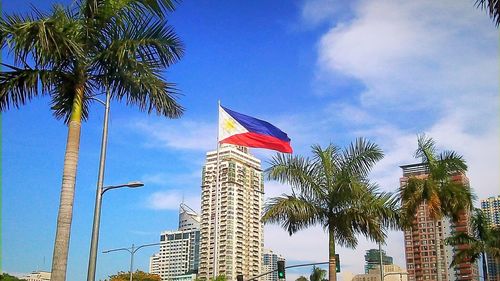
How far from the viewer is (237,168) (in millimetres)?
56656

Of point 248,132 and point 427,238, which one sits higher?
point 248,132

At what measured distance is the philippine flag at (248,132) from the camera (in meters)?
25.1

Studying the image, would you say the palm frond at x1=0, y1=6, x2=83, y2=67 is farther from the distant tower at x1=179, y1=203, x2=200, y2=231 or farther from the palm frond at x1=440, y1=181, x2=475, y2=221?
the distant tower at x1=179, y1=203, x2=200, y2=231

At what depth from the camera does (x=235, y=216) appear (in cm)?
8056

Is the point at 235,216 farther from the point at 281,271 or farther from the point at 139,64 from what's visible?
the point at 139,64

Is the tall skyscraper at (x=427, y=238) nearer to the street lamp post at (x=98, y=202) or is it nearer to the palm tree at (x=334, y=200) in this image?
the palm tree at (x=334, y=200)

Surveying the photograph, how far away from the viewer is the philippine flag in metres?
25.1

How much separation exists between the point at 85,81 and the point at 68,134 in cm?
131

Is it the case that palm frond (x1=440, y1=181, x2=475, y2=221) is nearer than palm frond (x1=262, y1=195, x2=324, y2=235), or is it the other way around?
palm frond (x1=262, y1=195, x2=324, y2=235)

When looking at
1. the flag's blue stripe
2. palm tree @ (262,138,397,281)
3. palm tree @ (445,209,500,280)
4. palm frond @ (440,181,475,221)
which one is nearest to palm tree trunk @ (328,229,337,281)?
palm tree @ (262,138,397,281)

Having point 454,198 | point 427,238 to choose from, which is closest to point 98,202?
point 454,198

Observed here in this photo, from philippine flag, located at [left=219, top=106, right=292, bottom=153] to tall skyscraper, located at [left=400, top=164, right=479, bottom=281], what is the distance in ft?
23.4

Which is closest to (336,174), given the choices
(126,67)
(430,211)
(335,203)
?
(335,203)

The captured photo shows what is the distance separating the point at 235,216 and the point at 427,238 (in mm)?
31432
